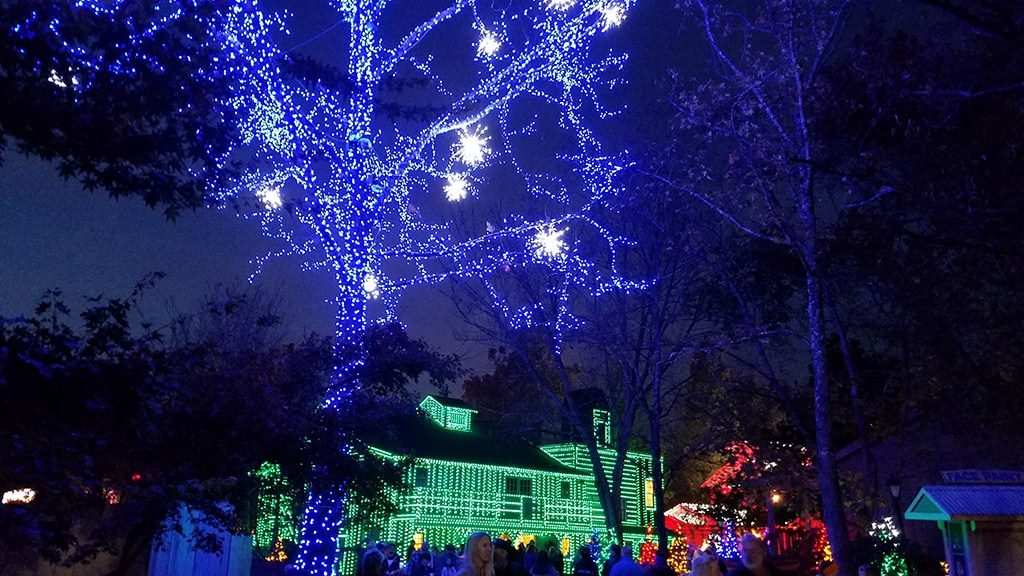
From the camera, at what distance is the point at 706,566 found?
5.57m

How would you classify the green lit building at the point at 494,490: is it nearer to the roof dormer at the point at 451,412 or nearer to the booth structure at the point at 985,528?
the roof dormer at the point at 451,412

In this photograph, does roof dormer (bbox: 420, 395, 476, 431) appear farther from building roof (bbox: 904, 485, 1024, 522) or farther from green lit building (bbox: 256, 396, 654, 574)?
building roof (bbox: 904, 485, 1024, 522)

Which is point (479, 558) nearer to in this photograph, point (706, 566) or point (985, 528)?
→ point (706, 566)

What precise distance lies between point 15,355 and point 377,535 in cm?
2393

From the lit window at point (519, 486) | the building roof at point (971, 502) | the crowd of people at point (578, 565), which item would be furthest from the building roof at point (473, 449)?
the building roof at point (971, 502)

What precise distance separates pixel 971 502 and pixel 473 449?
73.7 ft

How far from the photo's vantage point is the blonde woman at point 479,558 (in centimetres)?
468

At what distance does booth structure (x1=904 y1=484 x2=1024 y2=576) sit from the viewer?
1146 centimetres

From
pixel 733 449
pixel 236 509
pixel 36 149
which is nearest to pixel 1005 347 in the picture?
pixel 733 449

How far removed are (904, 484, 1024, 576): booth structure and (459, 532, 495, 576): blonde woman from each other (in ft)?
31.1

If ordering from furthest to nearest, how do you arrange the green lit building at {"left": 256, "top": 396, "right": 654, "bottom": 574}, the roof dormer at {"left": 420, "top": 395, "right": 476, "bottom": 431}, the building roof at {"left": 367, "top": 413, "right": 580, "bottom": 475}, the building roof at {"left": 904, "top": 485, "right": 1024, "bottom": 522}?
the roof dormer at {"left": 420, "top": 395, "right": 476, "bottom": 431} → the building roof at {"left": 367, "top": 413, "right": 580, "bottom": 475} → the green lit building at {"left": 256, "top": 396, "right": 654, "bottom": 574} → the building roof at {"left": 904, "top": 485, "right": 1024, "bottom": 522}

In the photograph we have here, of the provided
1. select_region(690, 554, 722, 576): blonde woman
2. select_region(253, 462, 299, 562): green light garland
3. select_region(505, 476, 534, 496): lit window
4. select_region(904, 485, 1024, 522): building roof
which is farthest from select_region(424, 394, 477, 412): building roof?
select_region(690, 554, 722, 576): blonde woman

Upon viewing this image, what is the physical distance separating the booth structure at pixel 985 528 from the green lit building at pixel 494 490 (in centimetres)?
1452

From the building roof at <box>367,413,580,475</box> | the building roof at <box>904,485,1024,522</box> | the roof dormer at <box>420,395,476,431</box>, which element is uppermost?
the roof dormer at <box>420,395,476,431</box>
